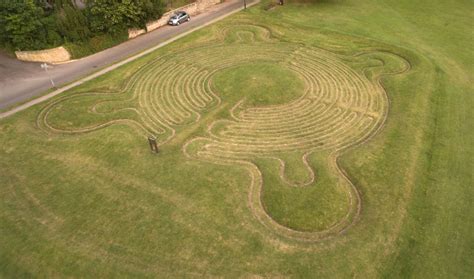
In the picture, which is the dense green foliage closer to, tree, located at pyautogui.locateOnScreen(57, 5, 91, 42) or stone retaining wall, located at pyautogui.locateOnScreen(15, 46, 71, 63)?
tree, located at pyautogui.locateOnScreen(57, 5, 91, 42)

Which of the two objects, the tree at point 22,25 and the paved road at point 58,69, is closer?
the paved road at point 58,69

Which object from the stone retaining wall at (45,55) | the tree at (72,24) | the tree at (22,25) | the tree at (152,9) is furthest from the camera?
the tree at (152,9)

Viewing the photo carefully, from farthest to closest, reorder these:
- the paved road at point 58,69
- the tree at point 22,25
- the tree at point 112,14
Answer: the tree at point 112,14, the tree at point 22,25, the paved road at point 58,69

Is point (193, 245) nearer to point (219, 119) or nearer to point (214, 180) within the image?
point (214, 180)

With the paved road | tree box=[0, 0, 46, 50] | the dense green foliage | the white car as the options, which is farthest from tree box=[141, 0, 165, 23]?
tree box=[0, 0, 46, 50]

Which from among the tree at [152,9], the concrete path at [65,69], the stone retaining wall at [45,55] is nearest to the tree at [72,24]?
the stone retaining wall at [45,55]

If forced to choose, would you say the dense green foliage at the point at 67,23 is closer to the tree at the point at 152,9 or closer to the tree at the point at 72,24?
the tree at the point at 72,24

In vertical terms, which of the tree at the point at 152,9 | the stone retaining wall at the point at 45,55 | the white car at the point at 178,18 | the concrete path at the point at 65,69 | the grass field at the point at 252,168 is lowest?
the grass field at the point at 252,168
